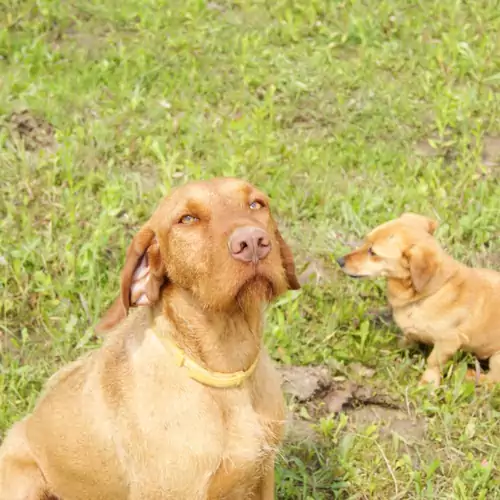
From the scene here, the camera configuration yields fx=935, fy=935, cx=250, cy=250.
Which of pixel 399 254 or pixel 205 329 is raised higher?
pixel 205 329

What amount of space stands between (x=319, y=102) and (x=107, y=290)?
10.2 ft

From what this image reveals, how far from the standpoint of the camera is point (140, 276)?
142 inches

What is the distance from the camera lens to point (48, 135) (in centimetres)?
720

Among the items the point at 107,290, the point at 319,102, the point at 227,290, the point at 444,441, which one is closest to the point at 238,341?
the point at 227,290

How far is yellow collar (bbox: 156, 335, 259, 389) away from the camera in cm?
360

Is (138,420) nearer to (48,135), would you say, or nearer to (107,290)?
(107,290)

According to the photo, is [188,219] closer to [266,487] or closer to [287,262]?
[287,262]

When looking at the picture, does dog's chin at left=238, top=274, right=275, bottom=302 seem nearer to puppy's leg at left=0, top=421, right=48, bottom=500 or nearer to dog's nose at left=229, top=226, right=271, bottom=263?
dog's nose at left=229, top=226, right=271, bottom=263

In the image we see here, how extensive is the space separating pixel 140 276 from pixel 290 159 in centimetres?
385

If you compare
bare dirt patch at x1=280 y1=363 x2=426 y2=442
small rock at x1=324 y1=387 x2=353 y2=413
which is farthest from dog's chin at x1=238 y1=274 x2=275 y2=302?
small rock at x1=324 y1=387 x2=353 y2=413

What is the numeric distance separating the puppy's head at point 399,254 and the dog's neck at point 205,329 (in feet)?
7.08

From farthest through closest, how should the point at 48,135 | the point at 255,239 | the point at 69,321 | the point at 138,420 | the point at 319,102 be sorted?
the point at 319,102 → the point at 48,135 → the point at 69,321 → the point at 138,420 → the point at 255,239

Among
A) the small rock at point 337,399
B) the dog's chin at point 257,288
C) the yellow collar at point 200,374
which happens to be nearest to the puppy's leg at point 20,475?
the yellow collar at point 200,374

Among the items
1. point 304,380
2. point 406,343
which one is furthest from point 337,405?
point 406,343
